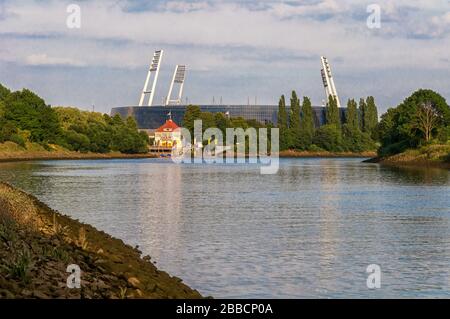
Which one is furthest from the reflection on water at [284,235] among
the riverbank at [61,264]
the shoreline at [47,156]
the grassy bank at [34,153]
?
the grassy bank at [34,153]

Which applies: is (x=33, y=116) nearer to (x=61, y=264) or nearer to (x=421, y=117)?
(x=421, y=117)

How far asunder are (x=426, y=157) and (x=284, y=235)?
10104cm

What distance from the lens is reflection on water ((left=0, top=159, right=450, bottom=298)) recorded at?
21500 millimetres

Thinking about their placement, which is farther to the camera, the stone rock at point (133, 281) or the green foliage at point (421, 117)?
the green foliage at point (421, 117)

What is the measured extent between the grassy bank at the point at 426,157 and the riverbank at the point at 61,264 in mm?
98684

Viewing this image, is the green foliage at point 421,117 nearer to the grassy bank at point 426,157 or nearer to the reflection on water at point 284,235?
the grassy bank at point 426,157

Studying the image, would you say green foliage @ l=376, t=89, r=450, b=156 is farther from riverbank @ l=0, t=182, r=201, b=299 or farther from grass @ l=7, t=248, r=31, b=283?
grass @ l=7, t=248, r=31, b=283

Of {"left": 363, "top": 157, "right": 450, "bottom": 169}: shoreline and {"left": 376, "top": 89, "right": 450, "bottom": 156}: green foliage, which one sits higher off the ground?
{"left": 376, "top": 89, "right": 450, "bottom": 156}: green foliage

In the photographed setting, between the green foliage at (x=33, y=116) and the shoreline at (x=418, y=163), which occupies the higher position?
the green foliage at (x=33, y=116)

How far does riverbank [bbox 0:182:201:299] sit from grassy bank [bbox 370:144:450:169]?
9868 centimetres

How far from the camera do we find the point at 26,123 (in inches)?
6801

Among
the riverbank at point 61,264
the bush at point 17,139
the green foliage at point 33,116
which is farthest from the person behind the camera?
the green foliage at point 33,116

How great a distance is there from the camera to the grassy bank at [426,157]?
404ft

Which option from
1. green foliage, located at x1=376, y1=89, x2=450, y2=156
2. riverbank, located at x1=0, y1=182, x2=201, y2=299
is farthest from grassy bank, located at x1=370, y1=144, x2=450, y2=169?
riverbank, located at x1=0, y1=182, x2=201, y2=299
